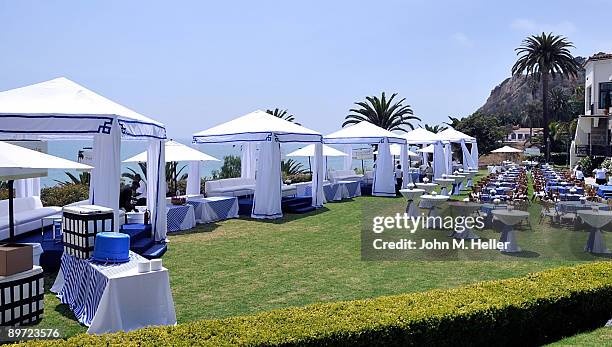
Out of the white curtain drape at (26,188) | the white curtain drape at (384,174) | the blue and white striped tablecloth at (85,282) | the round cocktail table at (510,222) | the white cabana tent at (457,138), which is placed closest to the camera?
the blue and white striped tablecloth at (85,282)

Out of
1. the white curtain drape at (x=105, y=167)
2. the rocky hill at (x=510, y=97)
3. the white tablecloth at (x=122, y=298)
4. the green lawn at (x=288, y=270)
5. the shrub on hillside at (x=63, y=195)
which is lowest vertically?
the green lawn at (x=288, y=270)

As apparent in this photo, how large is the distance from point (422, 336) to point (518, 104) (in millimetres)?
151361

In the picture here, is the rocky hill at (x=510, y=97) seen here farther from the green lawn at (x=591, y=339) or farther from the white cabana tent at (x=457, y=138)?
the green lawn at (x=591, y=339)

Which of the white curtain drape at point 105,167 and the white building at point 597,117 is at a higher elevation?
the white building at point 597,117

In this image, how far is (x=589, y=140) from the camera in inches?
1656

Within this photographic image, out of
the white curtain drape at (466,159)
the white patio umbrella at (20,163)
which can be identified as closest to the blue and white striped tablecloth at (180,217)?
the white patio umbrella at (20,163)

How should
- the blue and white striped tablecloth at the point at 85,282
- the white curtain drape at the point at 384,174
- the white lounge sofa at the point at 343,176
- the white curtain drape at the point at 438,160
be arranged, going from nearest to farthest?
the blue and white striped tablecloth at the point at 85,282 < the white curtain drape at the point at 384,174 < the white lounge sofa at the point at 343,176 < the white curtain drape at the point at 438,160

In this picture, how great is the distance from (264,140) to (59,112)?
699cm

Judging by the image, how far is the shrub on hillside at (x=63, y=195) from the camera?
16.9 metres

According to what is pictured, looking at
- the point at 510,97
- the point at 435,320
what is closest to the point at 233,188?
the point at 435,320

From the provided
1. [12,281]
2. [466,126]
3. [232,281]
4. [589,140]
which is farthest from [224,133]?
[466,126]

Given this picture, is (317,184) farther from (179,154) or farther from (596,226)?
(596,226)

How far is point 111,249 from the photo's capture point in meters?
6.32

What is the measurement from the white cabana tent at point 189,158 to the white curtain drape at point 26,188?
2.56 metres
